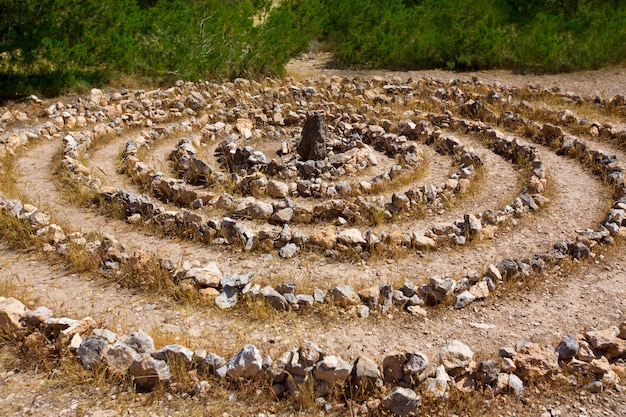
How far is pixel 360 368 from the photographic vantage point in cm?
577

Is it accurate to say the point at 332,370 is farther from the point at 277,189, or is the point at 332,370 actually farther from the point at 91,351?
the point at 277,189

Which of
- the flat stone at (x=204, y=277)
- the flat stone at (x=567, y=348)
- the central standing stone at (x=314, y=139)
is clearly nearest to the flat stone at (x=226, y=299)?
the flat stone at (x=204, y=277)

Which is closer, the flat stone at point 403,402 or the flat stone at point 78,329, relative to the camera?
the flat stone at point 403,402

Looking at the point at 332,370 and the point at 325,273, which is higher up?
the point at 332,370

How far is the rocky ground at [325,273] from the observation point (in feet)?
19.1

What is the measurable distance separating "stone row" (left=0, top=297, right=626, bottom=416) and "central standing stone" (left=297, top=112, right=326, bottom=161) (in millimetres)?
6518

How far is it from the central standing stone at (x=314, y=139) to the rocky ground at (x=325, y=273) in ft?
2.57

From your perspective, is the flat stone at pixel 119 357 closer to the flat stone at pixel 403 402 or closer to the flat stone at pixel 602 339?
the flat stone at pixel 403 402

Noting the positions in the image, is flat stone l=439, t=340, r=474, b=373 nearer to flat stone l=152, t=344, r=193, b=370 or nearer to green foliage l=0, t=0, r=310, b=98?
flat stone l=152, t=344, r=193, b=370

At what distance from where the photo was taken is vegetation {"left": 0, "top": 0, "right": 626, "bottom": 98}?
1547 centimetres

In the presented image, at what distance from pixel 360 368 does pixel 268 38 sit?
47.1 ft

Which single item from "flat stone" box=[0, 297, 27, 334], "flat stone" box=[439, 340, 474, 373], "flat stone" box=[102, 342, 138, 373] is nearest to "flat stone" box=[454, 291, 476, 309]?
"flat stone" box=[439, 340, 474, 373]

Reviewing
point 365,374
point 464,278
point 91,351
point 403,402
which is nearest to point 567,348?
point 464,278

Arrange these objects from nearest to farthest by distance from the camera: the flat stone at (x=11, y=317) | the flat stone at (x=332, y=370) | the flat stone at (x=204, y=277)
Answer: the flat stone at (x=332, y=370) < the flat stone at (x=11, y=317) < the flat stone at (x=204, y=277)
